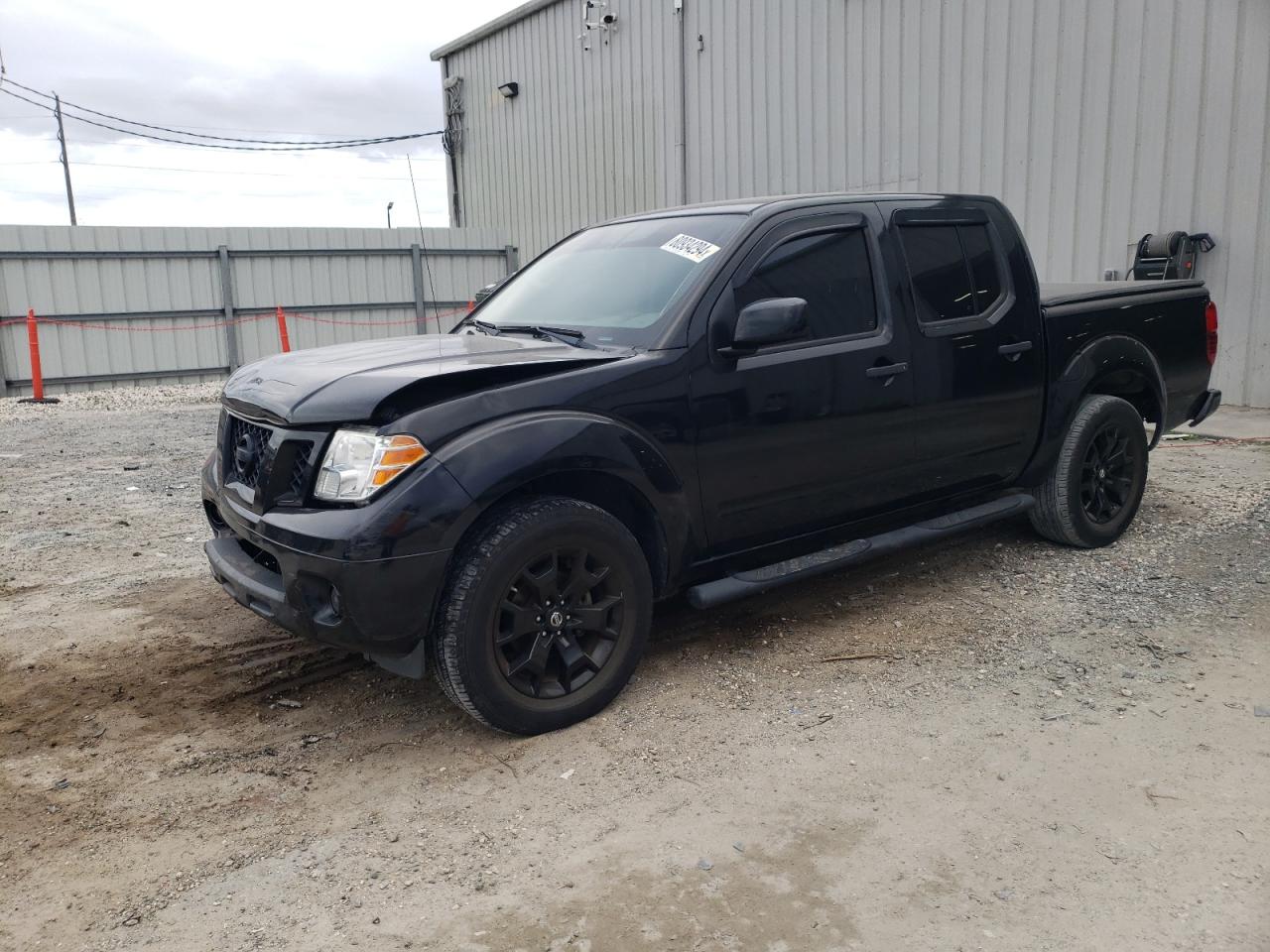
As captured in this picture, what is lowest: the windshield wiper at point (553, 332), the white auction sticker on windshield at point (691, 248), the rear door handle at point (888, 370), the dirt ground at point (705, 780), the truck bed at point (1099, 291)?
the dirt ground at point (705, 780)

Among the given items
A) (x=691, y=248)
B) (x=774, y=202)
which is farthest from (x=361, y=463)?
(x=774, y=202)

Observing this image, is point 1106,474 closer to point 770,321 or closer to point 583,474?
point 770,321

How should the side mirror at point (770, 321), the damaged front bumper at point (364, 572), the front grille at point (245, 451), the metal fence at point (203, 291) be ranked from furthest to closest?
1. the metal fence at point (203, 291)
2. the side mirror at point (770, 321)
3. the front grille at point (245, 451)
4. the damaged front bumper at point (364, 572)

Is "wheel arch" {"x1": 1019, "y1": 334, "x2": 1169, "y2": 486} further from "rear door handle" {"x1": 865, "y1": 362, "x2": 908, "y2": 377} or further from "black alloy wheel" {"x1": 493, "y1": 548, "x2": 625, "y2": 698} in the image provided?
"black alloy wheel" {"x1": 493, "y1": 548, "x2": 625, "y2": 698}

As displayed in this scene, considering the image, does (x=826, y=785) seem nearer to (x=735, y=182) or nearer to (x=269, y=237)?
(x=735, y=182)

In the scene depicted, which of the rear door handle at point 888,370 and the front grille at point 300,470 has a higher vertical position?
the rear door handle at point 888,370

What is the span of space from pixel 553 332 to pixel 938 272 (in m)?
1.77

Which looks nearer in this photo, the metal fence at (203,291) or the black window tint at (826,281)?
the black window tint at (826,281)

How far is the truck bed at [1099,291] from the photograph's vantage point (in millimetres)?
5137

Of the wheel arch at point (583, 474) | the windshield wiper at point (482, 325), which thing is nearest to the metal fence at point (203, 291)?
the windshield wiper at point (482, 325)

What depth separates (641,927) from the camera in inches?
97.8

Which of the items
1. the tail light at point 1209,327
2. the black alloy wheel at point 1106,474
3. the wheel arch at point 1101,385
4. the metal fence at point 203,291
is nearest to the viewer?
the wheel arch at point 1101,385

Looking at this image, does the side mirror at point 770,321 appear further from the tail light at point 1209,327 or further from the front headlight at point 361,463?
the tail light at point 1209,327

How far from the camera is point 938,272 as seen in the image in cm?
456
